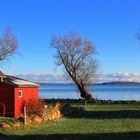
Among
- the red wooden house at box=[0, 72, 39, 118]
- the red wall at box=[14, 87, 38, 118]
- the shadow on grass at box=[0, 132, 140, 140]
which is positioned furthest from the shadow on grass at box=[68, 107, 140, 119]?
the shadow on grass at box=[0, 132, 140, 140]

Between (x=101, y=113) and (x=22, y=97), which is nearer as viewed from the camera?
(x=22, y=97)

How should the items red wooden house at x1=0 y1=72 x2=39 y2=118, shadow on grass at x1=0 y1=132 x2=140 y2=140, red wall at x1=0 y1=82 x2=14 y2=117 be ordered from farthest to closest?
red wall at x1=0 y1=82 x2=14 y2=117
red wooden house at x1=0 y1=72 x2=39 y2=118
shadow on grass at x1=0 y1=132 x2=140 y2=140

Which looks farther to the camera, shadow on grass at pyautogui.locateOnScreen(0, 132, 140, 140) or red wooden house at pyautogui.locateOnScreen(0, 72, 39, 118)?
red wooden house at pyautogui.locateOnScreen(0, 72, 39, 118)

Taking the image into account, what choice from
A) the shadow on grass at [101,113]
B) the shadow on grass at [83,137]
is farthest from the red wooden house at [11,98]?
the shadow on grass at [83,137]

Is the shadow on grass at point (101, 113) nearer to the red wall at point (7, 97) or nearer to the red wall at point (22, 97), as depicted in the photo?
the red wall at point (22, 97)

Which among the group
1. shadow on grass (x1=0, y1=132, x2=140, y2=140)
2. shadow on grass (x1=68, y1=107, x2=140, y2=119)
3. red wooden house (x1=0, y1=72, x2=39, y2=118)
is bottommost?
shadow on grass (x1=0, y1=132, x2=140, y2=140)

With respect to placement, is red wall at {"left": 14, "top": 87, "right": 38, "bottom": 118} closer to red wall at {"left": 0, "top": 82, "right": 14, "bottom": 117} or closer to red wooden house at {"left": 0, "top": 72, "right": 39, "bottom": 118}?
red wooden house at {"left": 0, "top": 72, "right": 39, "bottom": 118}

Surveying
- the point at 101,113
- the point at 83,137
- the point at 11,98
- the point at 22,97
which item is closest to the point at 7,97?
the point at 11,98

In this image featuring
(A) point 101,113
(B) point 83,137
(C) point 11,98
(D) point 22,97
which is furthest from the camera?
(A) point 101,113

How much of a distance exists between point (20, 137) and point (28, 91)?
1837 centimetres

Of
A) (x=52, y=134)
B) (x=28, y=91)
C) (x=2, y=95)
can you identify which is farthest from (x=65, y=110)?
(x=52, y=134)

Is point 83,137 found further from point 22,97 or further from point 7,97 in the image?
point 22,97

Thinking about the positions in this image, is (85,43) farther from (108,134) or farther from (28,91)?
(108,134)

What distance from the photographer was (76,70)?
84.7 m
